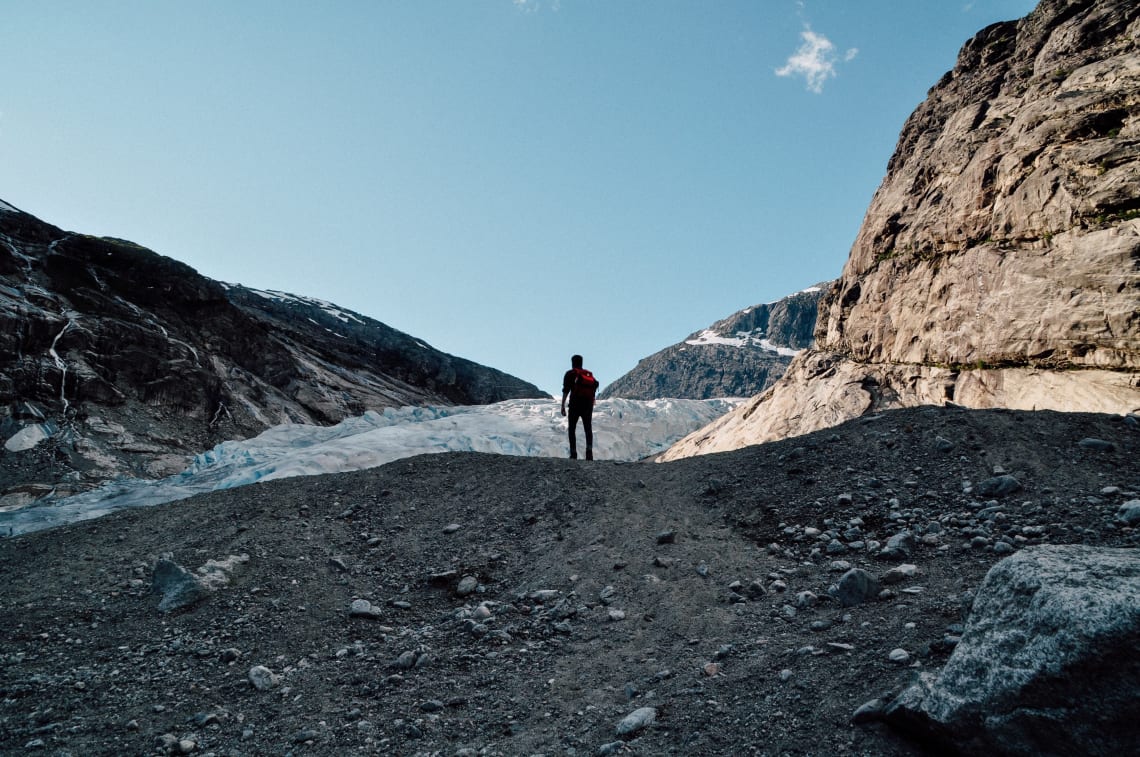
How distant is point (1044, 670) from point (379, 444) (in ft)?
57.2

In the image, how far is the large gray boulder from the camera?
7.67ft

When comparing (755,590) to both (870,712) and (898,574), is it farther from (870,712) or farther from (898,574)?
(870,712)

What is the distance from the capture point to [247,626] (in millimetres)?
5598

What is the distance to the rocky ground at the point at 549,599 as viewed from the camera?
3.85 metres

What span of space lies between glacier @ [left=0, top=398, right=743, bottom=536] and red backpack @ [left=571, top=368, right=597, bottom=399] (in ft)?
17.8

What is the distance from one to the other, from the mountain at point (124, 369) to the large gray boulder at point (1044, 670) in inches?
946

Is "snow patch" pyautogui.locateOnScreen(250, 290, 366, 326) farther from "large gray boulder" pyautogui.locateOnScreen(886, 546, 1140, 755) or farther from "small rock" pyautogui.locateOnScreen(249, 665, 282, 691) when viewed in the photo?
"large gray boulder" pyautogui.locateOnScreen(886, 546, 1140, 755)

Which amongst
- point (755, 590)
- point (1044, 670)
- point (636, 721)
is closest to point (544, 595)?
point (755, 590)

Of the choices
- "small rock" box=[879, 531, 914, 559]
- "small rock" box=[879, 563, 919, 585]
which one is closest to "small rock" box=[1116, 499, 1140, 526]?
"small rock" box=[879, 531, 914, 559]

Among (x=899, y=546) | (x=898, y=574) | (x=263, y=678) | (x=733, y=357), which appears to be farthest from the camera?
(x=733, y=357)

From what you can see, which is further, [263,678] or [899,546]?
[899,546]

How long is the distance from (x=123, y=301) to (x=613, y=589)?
116 feet

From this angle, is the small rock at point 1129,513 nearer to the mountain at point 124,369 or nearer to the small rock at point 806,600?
the small rock at point 806,600

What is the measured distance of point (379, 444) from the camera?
58.4 feet
